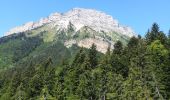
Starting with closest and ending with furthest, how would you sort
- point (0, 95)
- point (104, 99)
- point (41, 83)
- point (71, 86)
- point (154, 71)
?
point (154, 71), point (104, 99), point (71, 86), point (41, 83), point (0, 95)

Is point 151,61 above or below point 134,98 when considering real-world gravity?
above

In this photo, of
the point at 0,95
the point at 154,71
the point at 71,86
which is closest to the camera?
the point at 154,71

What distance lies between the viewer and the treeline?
78188 mm

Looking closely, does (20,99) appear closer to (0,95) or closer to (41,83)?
(41,83)

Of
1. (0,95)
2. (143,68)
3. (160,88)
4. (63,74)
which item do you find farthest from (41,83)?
(160,88)

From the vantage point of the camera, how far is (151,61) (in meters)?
84.9

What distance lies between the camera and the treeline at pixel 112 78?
3078 inches

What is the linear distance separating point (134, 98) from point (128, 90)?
13.3ft

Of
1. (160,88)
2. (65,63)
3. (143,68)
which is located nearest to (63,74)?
(65,63)

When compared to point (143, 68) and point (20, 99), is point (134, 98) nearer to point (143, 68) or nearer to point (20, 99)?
point (143, 68)

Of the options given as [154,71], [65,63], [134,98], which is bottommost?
[134,98]

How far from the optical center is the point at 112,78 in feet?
297

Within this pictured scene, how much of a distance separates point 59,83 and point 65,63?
1424cm

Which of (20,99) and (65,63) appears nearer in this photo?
(20,99)
